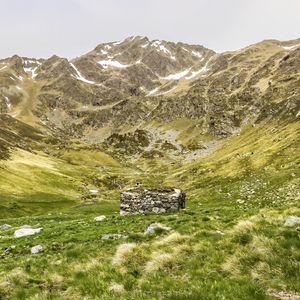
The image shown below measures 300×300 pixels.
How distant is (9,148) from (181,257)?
193 m

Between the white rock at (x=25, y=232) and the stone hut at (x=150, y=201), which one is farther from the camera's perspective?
the stone hut at (x=150, y=201)

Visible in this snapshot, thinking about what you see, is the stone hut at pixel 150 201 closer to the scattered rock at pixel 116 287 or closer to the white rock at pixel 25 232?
the white rock at pixel 25 232

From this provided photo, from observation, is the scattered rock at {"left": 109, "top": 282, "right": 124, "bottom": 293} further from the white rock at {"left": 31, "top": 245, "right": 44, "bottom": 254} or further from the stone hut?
the stone hut

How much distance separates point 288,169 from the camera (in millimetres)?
75750

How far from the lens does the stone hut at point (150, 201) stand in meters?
48.9

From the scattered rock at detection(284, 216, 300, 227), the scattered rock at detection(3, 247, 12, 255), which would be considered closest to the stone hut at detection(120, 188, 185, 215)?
the scattered rock at detection(3, 247, 12, 255)

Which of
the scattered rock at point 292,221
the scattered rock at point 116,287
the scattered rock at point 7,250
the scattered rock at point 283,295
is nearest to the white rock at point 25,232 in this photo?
the scattered rock at point 7,250

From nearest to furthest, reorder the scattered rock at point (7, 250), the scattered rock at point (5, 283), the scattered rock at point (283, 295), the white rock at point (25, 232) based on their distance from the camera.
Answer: the scattered rock at point (283, 295) → the scattered rock at point (5, 283) → the scattered rock at point (7, 250) → the white rock at point (25, 232)

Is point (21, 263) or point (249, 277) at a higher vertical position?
point (249, 277)

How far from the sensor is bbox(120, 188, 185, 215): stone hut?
160 feet

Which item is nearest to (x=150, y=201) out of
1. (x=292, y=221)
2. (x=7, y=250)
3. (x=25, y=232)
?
(x=25, y=232)

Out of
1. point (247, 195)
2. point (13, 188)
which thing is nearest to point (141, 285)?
point (247, 195)

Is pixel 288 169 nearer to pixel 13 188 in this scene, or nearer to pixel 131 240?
pixel 131 240

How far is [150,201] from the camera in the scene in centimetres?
4894
